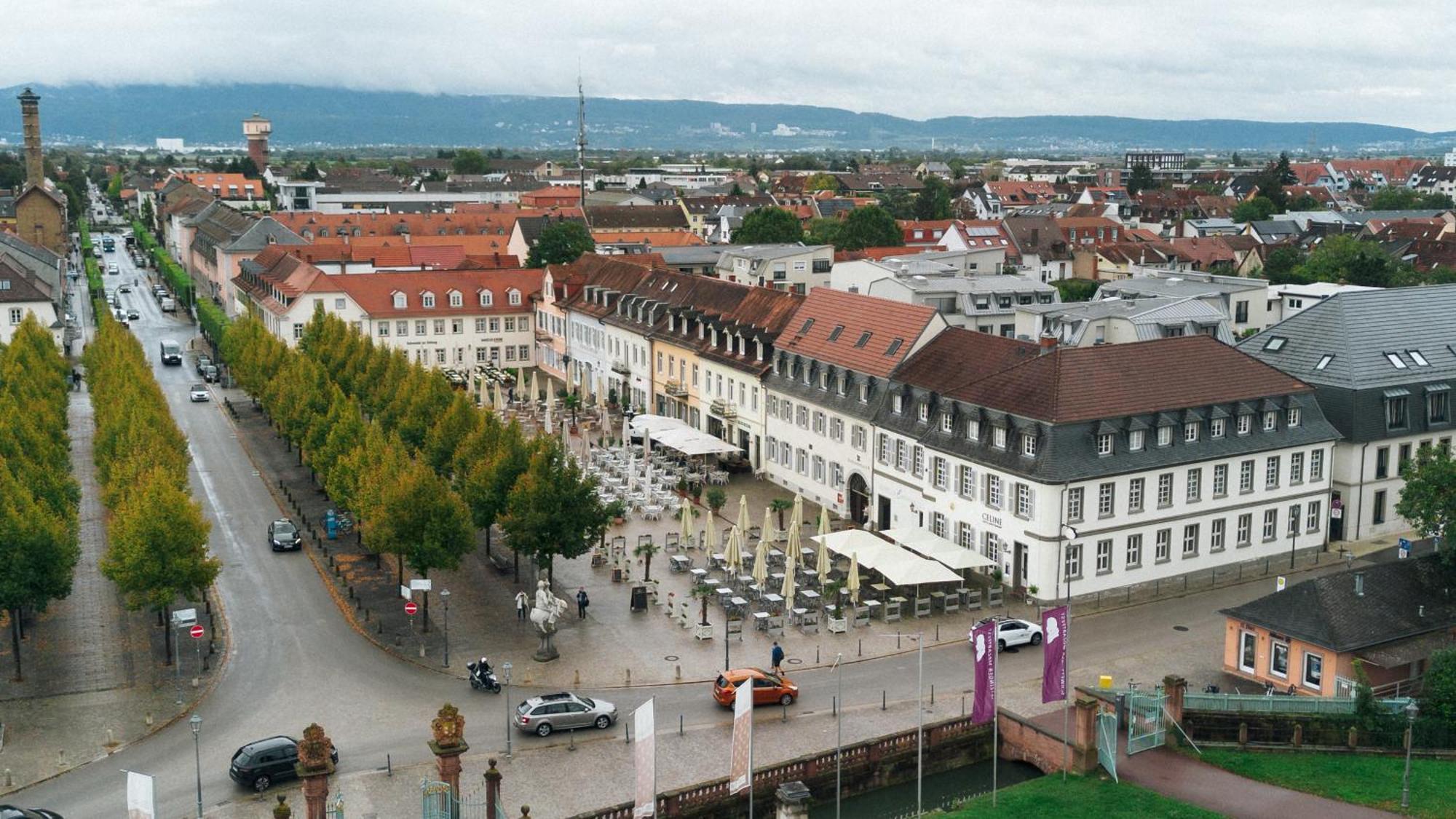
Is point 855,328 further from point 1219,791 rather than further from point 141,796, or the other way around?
point 141,796

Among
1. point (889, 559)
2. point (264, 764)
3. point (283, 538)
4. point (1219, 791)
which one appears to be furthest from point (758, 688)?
point (283, 538)

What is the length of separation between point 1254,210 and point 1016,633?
15653 cm

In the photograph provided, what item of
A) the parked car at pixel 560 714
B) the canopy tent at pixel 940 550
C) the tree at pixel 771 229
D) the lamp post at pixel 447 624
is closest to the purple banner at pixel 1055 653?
the parked car at pixel 560 714

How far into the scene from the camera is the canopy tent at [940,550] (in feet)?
147

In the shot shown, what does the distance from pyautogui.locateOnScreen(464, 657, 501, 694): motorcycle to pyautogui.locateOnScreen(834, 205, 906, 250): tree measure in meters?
97.5

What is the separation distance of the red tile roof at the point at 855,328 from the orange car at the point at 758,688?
19.5 m

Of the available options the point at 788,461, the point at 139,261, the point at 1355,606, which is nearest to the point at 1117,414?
the point at 1355,606

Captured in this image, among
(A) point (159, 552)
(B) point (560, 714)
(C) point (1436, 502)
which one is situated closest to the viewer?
(B) point (560, 714)

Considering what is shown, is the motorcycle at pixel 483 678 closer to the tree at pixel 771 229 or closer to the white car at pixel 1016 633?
the white car at pixel 1016 633

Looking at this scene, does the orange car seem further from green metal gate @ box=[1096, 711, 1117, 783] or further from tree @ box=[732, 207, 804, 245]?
tree @ box=[732, 207, 804, 245]

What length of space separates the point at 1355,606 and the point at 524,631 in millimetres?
24725

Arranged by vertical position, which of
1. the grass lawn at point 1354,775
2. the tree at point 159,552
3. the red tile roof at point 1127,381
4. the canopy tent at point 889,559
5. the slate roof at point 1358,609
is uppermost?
the red tile roof at point 1127,381

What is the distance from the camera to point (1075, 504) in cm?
4394

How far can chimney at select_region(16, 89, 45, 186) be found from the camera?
165 metres
